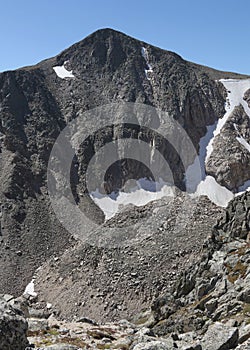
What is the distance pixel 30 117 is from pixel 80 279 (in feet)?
161

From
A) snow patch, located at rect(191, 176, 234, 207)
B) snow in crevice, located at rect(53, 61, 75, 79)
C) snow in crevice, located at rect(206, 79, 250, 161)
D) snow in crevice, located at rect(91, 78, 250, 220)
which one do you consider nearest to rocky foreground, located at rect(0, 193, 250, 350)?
snow patch, located at rect(191, 176, 234, 207)

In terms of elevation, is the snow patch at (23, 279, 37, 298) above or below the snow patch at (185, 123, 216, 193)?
below

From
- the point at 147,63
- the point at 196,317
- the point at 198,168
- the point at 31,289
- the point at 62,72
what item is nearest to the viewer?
the point at 196,317

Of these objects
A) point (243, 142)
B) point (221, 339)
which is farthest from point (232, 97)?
point (221, 339)

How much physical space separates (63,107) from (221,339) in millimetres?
92565

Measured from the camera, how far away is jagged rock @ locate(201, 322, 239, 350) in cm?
1675

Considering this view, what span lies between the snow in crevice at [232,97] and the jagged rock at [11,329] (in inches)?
3290

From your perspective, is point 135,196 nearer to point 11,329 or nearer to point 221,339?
point 221,339

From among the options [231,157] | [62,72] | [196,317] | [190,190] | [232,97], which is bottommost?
[196,317]

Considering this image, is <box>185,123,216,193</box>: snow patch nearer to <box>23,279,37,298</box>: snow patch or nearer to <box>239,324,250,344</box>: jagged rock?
<box>23,279,37,298</box>: snow patch

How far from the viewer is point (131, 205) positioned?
265 ft

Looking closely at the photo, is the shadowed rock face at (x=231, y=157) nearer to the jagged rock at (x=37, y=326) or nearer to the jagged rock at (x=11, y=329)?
the jagged rock at (x=37, y=326)

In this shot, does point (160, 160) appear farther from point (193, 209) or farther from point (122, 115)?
point (193, 209)

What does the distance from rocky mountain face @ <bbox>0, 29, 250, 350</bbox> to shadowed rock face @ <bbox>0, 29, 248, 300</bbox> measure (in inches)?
10.2
